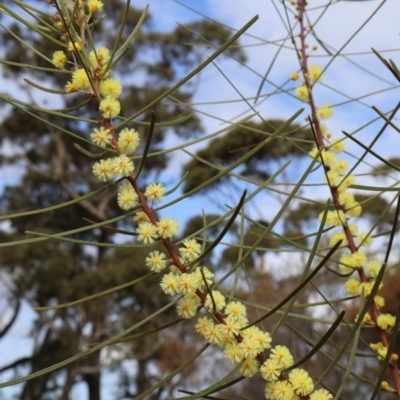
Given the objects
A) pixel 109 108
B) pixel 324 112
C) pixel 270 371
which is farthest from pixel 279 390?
pixel 324 112

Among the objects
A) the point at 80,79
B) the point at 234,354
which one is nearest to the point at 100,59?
the point at 80,79

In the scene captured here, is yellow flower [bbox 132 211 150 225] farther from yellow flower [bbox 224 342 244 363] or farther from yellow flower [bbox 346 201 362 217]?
yellow flower [bbox 346 201 362 217]

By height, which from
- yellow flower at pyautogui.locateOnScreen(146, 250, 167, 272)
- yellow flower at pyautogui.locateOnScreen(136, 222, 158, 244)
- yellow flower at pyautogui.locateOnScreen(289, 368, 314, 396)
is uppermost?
yellow flower at pyautogui.locateOnScreen(136, 222, 158, 244)

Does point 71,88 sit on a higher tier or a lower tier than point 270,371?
higher

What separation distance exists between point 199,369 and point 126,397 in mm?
958

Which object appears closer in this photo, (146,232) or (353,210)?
(146,232)

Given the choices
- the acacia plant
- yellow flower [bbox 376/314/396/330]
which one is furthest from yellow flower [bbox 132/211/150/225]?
yellow flower [bbox 376/314/396/330]

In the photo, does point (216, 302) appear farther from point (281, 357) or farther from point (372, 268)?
point (372, 268)

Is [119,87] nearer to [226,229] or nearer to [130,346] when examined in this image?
[226,229]

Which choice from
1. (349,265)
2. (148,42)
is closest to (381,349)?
(349,265)

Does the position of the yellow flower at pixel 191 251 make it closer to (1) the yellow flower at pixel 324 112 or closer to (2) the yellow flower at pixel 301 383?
(2) the yellow flower at pixel 301 383

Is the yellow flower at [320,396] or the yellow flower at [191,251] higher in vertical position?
the yellow flower at [191,251]

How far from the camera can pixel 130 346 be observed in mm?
5000

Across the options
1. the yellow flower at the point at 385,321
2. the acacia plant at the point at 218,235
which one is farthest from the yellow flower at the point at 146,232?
the yellow flower at the point at 385,321
